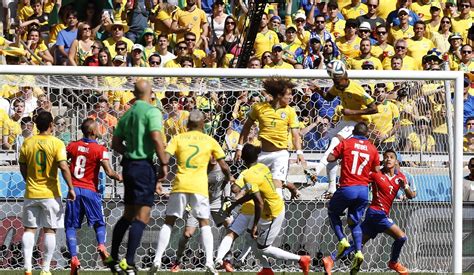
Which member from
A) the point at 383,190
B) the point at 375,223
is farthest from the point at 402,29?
the point at 375,223

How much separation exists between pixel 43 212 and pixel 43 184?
35cm

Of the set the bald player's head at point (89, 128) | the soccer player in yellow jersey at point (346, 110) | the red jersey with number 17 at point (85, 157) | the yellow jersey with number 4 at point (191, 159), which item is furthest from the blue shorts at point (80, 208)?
the soccer player in yellow jersey at point (346, 110)

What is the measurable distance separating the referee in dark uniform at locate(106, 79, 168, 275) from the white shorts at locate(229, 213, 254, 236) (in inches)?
88.5

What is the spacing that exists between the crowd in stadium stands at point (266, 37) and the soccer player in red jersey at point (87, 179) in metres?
1.51

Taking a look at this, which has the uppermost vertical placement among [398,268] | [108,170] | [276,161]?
[276,161]

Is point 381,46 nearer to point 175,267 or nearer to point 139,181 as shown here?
point 175,267

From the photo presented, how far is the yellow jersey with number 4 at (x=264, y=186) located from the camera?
15.7 meters

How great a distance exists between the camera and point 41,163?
52.2 feet

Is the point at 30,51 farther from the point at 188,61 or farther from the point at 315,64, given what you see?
the point at 315,64

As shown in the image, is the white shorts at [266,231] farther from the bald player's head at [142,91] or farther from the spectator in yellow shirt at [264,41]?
the spectator in yellow shirt at [264,41]

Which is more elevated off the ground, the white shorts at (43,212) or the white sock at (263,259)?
the white shorts at (43,212)

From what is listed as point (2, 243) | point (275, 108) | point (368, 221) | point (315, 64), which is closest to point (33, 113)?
point (2, 243)

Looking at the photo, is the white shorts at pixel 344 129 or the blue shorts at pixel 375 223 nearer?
the blue shorts at pixel 375 223

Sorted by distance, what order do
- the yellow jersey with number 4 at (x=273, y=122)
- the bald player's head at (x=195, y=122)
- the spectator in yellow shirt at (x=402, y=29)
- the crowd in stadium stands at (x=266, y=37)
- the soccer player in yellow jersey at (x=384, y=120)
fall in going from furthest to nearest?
the spectator in yellow shirt at (x=402, y=29) < the crowd in stadium stands at (x=266, y=37) < the soccer player in yellow jersey at (x=384, y=120) < the yellow jersey with number 4 at (x=273, y=122) < the bald player's head at (x=195, y=122)
